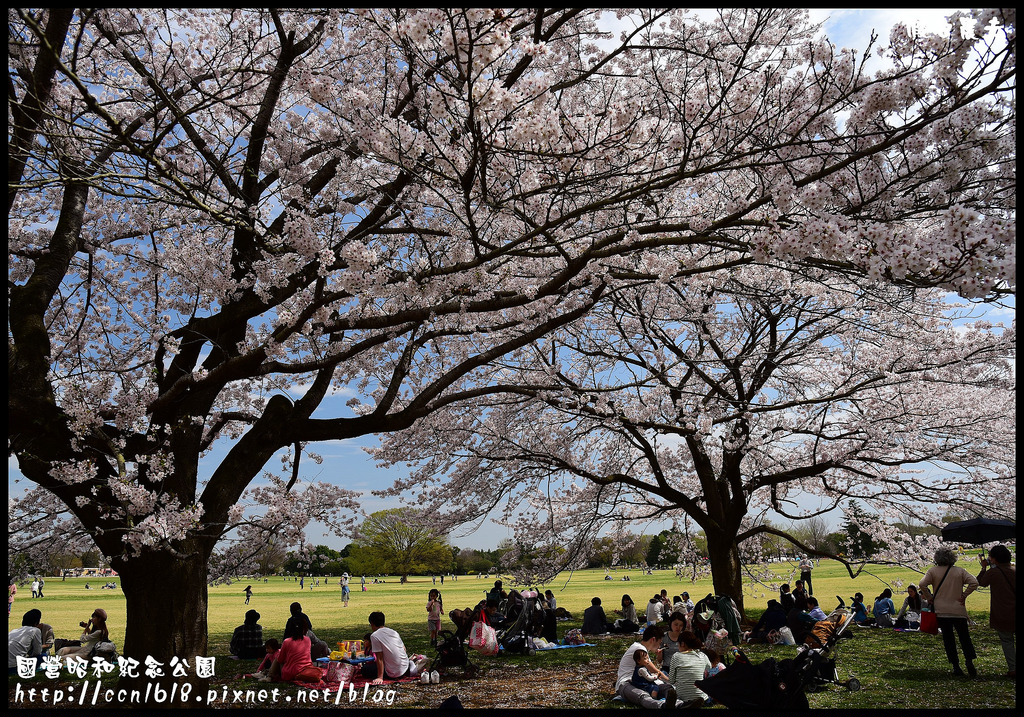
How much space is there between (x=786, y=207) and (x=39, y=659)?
393 inches

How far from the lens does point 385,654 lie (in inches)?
302

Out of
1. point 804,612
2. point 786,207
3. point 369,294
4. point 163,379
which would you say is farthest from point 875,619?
point 163,379

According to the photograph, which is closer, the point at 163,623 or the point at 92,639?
the point at 163,623

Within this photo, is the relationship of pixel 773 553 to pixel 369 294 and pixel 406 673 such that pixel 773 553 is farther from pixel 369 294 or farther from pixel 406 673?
pixel 369 294

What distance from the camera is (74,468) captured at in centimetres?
587

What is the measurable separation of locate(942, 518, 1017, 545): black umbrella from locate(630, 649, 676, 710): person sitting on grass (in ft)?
21.7

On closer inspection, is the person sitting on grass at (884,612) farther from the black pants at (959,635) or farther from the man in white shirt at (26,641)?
the man in white shirt at (26,641)

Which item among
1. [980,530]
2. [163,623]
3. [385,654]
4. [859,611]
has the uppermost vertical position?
[980,530]

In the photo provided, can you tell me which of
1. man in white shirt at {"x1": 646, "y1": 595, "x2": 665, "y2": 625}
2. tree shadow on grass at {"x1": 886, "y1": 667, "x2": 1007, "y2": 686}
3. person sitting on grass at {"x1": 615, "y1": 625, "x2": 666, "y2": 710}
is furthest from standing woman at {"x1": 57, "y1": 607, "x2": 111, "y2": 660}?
tree shadow on grass at {"x1": 886, "y1": 667, "x2": 1007, "y2": 686}

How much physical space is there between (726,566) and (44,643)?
10.9m

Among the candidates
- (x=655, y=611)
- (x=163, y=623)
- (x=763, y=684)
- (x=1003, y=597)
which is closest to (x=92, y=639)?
(x=163, y=623)

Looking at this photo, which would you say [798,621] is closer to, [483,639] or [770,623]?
[770,623]

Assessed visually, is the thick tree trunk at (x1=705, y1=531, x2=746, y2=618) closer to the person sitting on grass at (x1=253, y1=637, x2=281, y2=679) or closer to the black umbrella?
the black umbrella

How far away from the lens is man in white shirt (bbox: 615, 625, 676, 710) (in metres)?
5.79
